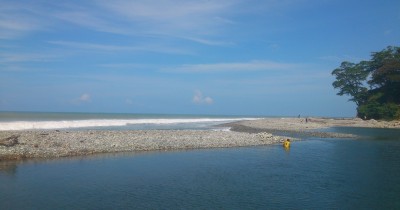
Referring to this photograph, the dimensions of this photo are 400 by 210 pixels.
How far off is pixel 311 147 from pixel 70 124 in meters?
35.2

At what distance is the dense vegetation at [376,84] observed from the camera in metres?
62.5

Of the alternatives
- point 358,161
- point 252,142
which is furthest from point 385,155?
point 252,142

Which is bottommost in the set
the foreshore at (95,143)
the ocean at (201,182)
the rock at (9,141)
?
the ocean at (201,182)

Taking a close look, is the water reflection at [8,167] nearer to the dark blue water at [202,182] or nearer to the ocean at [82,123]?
the dark blue water at [202,182]

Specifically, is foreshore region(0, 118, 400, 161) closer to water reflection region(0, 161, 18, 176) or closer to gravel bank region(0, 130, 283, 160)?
gravel bank region(0, 130, 283, 160)

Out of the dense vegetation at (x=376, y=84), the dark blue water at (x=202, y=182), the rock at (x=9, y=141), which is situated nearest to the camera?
the dark blue water at (x=202, y=182)

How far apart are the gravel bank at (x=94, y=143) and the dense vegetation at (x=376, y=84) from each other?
38.5 meters

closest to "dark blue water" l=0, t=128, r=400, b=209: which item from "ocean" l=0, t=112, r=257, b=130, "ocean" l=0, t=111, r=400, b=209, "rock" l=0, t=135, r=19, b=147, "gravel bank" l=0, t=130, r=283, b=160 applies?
"ocean" l=0, t=111, r=400, b=209

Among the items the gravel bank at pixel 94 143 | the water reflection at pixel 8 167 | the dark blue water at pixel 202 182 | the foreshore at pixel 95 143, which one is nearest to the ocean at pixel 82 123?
the foreshore at pixel 95 143

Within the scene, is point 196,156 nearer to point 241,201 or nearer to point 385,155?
point 241,201

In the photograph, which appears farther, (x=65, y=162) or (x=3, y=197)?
(x=65, y=162)

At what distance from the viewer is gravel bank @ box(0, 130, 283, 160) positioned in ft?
70.8

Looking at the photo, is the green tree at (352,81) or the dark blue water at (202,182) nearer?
the dark blue water at (202,182)

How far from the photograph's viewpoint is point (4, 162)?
768 inches
